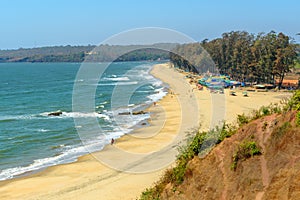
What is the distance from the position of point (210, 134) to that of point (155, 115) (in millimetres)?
32623

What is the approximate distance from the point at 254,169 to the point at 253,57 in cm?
5822

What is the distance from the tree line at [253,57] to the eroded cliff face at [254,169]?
159ft

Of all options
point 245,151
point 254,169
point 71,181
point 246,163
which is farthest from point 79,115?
point 254,169

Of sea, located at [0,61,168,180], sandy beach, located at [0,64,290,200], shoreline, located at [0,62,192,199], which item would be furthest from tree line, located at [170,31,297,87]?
shoreline, located at [0,62,192,199]

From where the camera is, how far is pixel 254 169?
377 inches

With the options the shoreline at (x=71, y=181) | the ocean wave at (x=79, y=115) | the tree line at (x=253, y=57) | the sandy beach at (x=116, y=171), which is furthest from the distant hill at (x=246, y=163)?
the tree line at (x=253, y=57)

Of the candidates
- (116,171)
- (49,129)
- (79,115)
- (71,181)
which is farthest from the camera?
(79,115)

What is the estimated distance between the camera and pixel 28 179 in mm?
23219

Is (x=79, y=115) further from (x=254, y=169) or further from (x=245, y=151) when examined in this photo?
(x=254, y=169)

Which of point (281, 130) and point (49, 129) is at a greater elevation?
point (281, 130)

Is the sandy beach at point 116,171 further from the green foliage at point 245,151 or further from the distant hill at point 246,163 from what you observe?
the green foliage at point 245,151

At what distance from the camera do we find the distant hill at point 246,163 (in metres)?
8.85

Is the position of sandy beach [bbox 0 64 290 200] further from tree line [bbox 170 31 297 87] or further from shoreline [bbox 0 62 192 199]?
tree line [bbox 170 31 297 87]

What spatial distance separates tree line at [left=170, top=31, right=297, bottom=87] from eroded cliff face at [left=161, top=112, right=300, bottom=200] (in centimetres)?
4855
